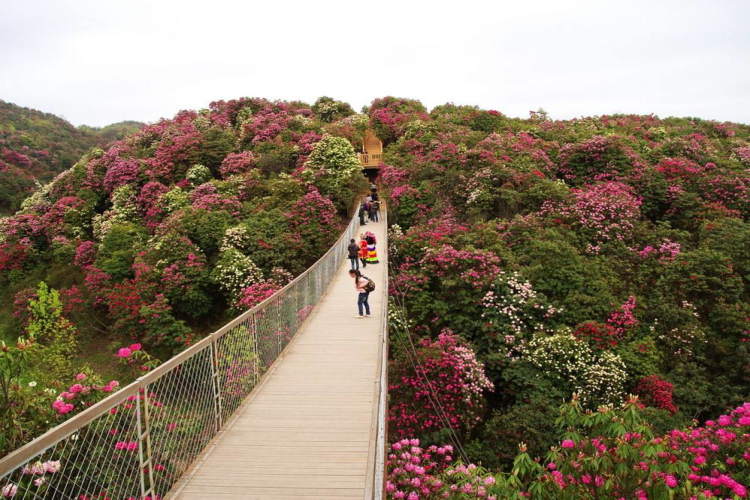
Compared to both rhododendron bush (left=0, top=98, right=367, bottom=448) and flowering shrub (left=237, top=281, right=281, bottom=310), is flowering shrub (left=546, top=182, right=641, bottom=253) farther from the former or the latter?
flowering shrub (left=237, top=281, right=281, bottom=310)

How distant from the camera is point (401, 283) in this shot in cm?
1205

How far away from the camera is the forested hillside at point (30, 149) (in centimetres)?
3172

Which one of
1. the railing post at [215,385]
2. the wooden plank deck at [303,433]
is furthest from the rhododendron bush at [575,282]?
the railing post at [215,385]

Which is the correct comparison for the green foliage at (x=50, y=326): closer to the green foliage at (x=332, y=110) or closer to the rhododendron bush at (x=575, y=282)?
the rhododendron bush at (x=575, y=282)

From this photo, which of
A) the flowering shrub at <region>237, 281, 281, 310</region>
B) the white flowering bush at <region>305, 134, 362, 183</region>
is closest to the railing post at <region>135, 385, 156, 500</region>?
the flowering shrub at <region>237, 281, 281, 310</region>

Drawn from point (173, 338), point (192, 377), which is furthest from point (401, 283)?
point (192, 377)

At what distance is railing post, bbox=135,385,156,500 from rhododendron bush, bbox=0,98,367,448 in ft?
7.10

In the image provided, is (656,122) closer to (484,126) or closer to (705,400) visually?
(484,126)

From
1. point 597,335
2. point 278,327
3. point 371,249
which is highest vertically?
point 371,249

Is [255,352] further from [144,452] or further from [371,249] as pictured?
[371,249]

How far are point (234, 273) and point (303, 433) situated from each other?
8553 mm

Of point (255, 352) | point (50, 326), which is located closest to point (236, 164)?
point (50, 326)

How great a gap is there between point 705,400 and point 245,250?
1217cm

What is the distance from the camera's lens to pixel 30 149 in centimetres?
3909
